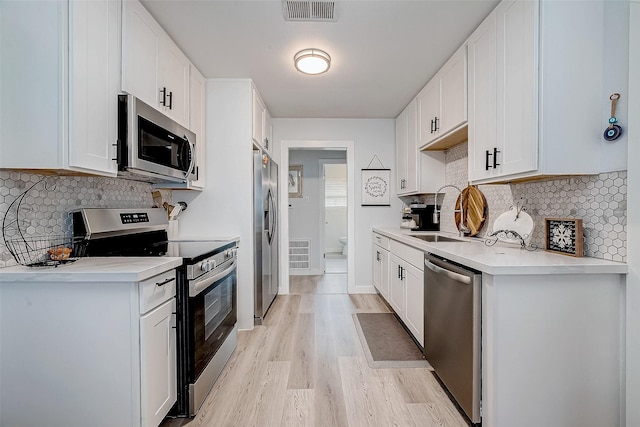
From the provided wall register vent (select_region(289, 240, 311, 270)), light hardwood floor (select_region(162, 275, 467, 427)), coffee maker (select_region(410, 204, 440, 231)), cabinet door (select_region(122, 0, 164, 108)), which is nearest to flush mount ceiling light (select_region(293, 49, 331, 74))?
cabinet door (select_region(122, 0, 164, 108))

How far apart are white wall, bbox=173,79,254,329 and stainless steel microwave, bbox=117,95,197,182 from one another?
572mm

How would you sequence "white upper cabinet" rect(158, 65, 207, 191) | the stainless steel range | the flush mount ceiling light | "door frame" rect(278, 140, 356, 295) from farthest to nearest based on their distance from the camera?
"door frame" rect(278, 140, 356, 295)
"white upper cabinet" rect(158, 65, 207, 191)
the flush mount ceiling light
the stainless steel range

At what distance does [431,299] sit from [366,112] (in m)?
2.65

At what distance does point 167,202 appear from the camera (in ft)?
9.66

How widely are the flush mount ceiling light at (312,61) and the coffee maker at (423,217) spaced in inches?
72.3

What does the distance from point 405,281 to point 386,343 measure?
1.78 feet

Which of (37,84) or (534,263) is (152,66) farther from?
(534,263)

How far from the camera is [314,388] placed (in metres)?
2.03

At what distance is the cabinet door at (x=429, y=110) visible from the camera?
114 inches

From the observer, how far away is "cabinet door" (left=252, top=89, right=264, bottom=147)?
124 inches

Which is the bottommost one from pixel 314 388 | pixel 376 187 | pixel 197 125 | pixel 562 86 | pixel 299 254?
pixel 314 388

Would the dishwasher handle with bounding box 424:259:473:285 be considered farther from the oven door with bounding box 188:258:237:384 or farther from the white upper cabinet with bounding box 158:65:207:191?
the white upper cabinet with bounding box 158:65:207:191

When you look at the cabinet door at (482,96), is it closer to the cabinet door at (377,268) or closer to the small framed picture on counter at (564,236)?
the small framed picture on counter at (564,236)

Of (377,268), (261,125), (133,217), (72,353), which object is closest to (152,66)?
(133,217)
